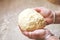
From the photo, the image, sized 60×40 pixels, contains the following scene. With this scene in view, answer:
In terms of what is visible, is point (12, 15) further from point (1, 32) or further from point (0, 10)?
point (1, 32)

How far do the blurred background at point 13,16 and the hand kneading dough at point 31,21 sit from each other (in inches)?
17.0

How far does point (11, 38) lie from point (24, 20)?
48cm

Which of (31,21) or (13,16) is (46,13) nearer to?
(31,21)

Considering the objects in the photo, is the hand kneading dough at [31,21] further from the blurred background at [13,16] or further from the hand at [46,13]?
the blurred background at [13,16]

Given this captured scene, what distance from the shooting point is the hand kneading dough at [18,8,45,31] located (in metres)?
0.96

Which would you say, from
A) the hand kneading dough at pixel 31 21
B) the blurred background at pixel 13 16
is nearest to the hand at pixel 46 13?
the hand kneading dough at pixel 31 21

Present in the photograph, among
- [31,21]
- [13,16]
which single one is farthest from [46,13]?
[13,16]

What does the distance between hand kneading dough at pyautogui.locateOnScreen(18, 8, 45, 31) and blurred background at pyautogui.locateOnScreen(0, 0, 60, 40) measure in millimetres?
431

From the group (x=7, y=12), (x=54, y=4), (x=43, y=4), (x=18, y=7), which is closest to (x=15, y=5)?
(x=18, y=7)

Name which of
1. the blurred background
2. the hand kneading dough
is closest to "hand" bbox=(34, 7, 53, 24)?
the hand kneading dough

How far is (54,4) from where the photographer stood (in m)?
1.88

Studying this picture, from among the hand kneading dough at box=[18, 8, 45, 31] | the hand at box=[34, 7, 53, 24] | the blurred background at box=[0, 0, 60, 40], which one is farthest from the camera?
the blurred background at box=[0, 0, 60, 40]

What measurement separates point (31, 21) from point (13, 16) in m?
0.75

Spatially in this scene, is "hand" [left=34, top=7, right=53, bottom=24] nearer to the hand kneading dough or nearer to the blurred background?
the hand kneading dough
